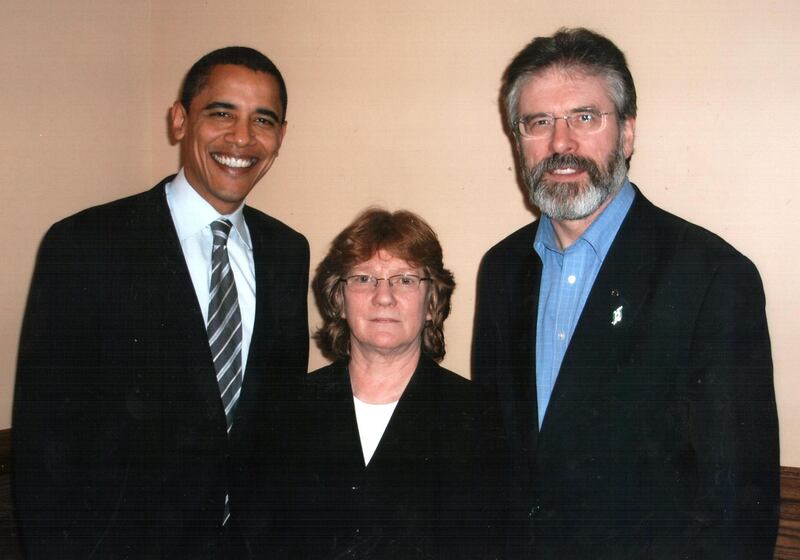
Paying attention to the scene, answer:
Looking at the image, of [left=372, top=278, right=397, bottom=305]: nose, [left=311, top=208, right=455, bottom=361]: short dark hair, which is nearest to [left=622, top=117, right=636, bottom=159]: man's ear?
[left=311, top=208, right=455, bottom=361]: short dark hair

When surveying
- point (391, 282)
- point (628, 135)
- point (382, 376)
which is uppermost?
point (628, 135)

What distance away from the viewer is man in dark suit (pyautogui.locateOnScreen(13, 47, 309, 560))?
5.75 ft

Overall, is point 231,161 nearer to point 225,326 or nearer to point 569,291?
point 225,326

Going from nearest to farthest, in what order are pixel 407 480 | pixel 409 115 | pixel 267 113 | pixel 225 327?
pixel 407 480 → pixel 225 327 → pixel 267 113 → pixel 409 115

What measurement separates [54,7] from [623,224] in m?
1.98

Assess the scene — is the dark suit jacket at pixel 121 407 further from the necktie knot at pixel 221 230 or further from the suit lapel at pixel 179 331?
the necktie knot at pixel 221 230

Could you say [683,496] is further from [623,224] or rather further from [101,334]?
[101,334]

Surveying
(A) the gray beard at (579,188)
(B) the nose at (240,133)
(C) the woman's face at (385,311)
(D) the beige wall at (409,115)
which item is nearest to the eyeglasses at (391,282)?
(C) the woman's face at (385,311)

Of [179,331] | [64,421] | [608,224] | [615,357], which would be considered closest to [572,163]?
[608,224]

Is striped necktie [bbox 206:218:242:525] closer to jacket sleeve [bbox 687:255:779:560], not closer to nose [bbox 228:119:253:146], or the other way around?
nose [bbox 228:119:253:146]

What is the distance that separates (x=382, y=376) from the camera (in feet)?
6.11

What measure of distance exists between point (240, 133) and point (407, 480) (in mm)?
1025

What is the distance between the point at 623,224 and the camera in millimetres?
1833

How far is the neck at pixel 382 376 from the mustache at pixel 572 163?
0.60 meters
